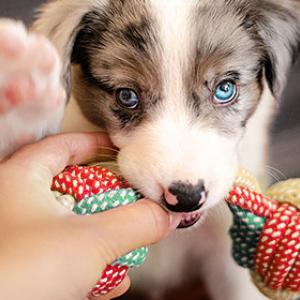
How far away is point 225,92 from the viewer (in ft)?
4.74

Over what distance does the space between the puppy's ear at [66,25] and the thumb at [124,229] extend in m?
0.44

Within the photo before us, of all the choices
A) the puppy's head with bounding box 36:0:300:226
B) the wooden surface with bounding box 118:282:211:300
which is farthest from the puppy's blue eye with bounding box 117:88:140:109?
the wooden surface with bounding box 118:282:211:300

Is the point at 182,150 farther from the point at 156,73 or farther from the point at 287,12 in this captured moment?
the point at 287,12

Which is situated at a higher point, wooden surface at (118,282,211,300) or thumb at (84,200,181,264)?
thumb at (84,200,181,264)

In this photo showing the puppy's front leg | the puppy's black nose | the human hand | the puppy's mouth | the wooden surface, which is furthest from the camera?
the wooden surface

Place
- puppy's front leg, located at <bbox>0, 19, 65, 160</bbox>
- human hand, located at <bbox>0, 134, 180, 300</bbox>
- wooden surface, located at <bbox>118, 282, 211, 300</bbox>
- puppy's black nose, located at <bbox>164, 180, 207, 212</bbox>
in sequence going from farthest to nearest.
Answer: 1. wooden surface, located at <bbox>118, 282, 211, 300</bbox>
2. puppy's black nose, located at <bbox>164, 180, 207, 212</bbox>
3. puppy's front leg, located at <bbox>0, 19, 65, 160</bbox>
4. human hand, located at <bbox>0, 134, 180, 300</bbox>

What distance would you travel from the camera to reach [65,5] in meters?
1.54

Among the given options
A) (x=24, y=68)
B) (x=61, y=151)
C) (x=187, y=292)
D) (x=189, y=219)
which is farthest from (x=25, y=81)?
(x=187, y=292)

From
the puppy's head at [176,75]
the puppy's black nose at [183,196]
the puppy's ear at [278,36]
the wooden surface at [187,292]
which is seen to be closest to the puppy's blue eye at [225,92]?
the puppy's head at [176,75]

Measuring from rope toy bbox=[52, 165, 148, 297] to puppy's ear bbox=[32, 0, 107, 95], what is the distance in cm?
29

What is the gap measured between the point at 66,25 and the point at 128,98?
0.79 ft

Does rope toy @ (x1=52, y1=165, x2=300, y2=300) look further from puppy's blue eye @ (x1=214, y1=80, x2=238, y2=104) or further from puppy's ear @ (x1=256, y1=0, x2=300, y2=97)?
puppy's ear @ (x1=256, y1=0, x2=300, y2=97)

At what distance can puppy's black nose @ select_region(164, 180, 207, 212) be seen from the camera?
1.23 meters

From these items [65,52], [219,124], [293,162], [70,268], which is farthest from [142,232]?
[293,162]
